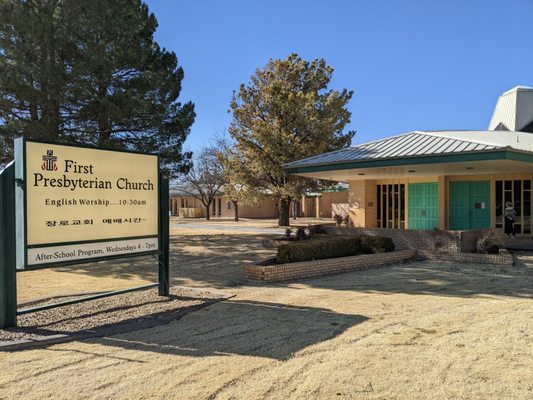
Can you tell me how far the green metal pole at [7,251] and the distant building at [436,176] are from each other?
445 inches

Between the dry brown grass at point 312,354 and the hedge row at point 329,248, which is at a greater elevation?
the hedge row at point 329,248

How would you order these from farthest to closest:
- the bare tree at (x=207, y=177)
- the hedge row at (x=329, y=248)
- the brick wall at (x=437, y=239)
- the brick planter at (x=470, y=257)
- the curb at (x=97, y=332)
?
1. the bare tree at (x=207, y=177)
2. the brick wall at (x=437, y=239)
3. the brick planter at (x=470, y=257)
4. the hedge row at (x=329, y=248)
5. the curb at (x=97, y=332)

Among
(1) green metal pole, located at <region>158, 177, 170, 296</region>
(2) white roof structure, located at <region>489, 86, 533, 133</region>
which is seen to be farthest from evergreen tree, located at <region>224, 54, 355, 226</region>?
(1) green metal pole, located at <region>158, 177, 170, 296</region>

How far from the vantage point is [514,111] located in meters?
31.5

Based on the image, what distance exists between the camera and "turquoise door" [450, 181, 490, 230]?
19.5m

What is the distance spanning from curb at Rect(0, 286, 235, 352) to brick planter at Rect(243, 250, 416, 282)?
2837 mm

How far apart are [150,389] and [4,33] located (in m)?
16.7

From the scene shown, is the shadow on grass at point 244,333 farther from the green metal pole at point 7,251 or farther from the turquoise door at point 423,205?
the turquoise door at point 423,205

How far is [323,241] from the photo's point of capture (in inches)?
462

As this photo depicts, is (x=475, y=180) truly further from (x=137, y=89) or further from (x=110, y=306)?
(x=110, y=306)

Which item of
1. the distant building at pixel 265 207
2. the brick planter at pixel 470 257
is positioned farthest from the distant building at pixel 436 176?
the distant building at pixel 265 207

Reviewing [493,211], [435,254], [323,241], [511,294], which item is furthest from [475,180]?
[511,294]

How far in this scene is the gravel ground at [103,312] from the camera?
6262mm

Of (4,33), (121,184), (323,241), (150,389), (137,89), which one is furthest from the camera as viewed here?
(137,89)
